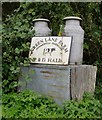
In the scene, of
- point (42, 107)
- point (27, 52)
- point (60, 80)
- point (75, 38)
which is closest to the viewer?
point (42, 107)

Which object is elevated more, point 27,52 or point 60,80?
point 27,52

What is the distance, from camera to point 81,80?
2.99 metres

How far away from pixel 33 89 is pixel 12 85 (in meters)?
0.24

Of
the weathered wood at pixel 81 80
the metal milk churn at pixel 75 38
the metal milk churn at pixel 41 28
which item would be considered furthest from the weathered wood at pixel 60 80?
the metal milk churn at pixel 41 28

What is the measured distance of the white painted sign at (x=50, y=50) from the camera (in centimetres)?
302

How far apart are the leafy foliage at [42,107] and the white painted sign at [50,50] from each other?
415mm

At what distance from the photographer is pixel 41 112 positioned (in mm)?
2676

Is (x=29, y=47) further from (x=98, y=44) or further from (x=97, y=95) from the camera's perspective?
(x=98, y=44)

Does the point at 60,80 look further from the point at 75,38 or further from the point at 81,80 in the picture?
the point at 75,38

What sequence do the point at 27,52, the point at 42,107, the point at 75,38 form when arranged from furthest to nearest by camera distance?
the point at 27,52
the point at 75,38
the point at 42,107

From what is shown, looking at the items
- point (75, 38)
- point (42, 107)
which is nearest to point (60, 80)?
point (42, 107)

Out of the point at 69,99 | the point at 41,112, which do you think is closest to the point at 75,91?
the point at 69,99

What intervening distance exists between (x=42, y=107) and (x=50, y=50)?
680 millimetres

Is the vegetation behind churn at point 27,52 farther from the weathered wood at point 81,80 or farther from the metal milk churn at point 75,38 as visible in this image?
the metal milk churn at point 75,38
